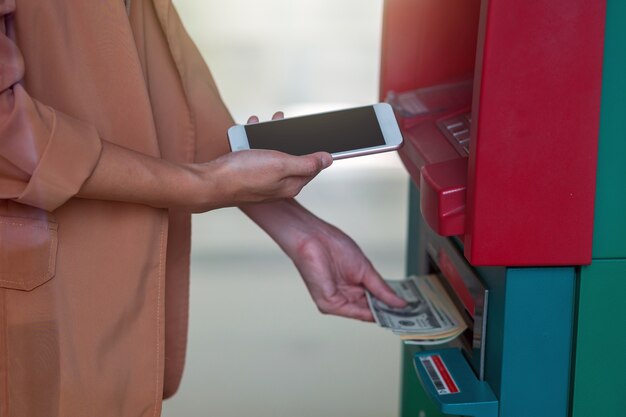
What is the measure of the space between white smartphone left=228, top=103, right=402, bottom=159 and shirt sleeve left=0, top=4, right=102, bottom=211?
0.29m

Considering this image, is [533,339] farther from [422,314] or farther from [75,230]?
[75,230]

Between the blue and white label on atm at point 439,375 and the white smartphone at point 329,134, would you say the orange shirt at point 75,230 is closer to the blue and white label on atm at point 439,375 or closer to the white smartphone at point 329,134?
the white smartphone at point 329,134

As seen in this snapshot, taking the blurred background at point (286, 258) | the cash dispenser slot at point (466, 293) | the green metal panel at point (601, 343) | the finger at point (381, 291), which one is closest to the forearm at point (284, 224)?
the finger at point (381, 291)

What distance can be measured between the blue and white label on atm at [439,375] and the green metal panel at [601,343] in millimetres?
172

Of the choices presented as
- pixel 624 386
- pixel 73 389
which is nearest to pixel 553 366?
pixel 624 386

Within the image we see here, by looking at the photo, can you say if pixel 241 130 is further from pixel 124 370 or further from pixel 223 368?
pixel 223 368

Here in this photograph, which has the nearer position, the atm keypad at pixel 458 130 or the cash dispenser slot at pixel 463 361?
the cash dispenser slot at pixel 463 361

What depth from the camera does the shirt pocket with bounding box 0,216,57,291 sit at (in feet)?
3.60

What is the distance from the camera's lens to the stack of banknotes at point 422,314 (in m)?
1.33

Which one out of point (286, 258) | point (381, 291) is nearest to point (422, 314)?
point (381, 291)

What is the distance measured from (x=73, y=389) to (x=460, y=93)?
879 millimetres

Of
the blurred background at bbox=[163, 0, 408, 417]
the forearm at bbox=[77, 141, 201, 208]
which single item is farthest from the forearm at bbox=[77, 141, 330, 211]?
the blurred background at bbox=[163, 0, 408, 417]

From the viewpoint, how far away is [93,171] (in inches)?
41.7

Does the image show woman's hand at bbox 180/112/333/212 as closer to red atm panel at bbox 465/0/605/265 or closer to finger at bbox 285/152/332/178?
finger at bbox 285/152/332/178
